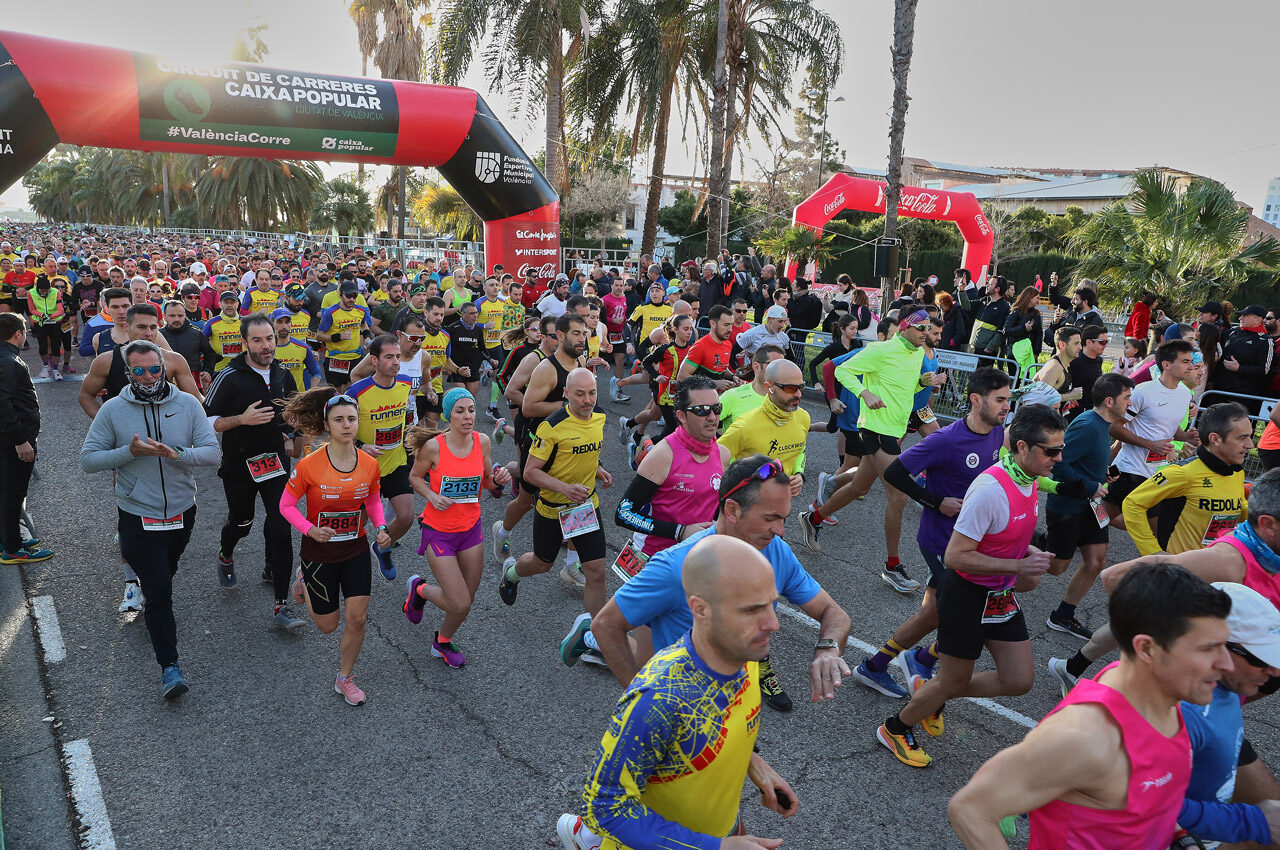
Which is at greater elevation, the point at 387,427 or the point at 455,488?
the point at 387,427

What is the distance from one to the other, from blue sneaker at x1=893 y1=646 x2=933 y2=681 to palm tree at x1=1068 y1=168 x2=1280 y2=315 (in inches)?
453

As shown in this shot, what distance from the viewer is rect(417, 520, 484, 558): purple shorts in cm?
494

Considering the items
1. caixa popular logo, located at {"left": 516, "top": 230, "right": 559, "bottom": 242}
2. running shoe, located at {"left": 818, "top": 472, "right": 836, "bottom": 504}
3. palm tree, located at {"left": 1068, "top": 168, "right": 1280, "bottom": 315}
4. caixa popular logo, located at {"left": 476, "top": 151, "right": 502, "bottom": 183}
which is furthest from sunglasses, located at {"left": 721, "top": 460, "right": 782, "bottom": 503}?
caixa popular logo, located at {"left": 516, "top": 230, "right": 559, "bottom": 242}

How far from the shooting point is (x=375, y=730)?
14.4ft

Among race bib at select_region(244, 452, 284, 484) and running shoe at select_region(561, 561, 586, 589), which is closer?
race bib at select_region(244, 452, 284, 484)

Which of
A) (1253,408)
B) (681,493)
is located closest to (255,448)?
(681,493)

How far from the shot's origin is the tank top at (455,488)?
4.94 metres

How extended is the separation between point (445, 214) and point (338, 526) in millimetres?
46035

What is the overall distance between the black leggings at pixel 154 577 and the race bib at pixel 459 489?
1609 mm

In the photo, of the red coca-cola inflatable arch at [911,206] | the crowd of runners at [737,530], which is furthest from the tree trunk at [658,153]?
the crowd of runners at [737,530]

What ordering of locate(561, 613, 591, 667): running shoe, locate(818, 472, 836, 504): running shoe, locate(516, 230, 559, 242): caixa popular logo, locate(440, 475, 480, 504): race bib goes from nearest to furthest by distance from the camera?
locate(561, 613, 591, 667): running shoe < locate(440, 475, 480, 504): race bib < locate(818, 472, 836, 504): running shoe < locate(516, 230, 559, 242): caixa popular logo

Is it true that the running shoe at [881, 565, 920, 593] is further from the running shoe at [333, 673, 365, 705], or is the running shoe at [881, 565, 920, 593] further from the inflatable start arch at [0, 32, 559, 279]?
the inflatable start arch at [0, 32, 559, 279]

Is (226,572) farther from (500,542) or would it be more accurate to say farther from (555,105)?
(555,105)

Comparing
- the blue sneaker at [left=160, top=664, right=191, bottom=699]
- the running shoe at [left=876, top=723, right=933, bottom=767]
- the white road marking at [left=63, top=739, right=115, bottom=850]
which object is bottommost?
the running shoe at [left=876, top=723, right=933, bottom=767]
